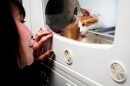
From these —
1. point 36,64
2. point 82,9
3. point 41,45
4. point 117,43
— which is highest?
point 82,9

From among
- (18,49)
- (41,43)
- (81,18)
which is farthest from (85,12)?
(18,49)

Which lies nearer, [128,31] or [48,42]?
[128,31]

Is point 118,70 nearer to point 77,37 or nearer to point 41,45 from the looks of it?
point 77,37

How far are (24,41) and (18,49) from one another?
0.06 meters

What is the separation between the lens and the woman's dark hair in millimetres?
1024

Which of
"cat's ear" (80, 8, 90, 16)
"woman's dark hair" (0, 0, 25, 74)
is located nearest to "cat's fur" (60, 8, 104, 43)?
"cat's ear" (80, 8, 90, 16)

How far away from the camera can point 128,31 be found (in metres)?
0.66

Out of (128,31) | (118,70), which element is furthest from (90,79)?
(128,31)

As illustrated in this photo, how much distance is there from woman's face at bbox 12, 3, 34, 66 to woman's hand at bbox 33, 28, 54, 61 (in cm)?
4

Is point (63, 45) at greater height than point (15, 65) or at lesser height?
greater

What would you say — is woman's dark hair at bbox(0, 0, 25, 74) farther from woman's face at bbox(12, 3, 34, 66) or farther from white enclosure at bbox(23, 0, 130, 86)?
white enclosure at bbox(23, 0, 130, 86)

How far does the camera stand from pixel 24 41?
117cm

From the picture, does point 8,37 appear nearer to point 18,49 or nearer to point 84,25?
point 18,49

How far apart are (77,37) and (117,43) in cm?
35
